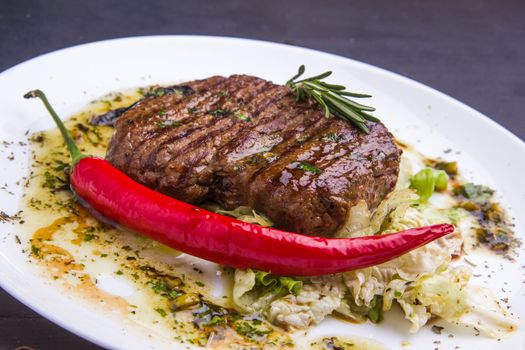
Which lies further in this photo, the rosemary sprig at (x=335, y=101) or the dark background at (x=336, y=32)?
the dark background at (x=336, y=32)

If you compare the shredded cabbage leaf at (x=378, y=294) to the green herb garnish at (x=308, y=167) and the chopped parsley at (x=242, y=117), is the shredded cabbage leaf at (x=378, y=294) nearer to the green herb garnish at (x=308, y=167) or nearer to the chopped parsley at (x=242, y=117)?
the green herb garnish at (x=308, y=167)

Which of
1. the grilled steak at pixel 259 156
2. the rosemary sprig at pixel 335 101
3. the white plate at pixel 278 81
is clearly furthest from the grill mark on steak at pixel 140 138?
the rosemary sprig at pixel 335 101

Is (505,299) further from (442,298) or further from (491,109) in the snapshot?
(491,109)

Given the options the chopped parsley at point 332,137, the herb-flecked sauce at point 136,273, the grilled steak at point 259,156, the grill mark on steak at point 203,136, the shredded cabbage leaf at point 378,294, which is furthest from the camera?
the chopped parsley at point 332,137

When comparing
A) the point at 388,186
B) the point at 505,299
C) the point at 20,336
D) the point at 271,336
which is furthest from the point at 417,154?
the point at 20,336

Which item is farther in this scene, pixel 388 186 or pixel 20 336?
pixel 388 186

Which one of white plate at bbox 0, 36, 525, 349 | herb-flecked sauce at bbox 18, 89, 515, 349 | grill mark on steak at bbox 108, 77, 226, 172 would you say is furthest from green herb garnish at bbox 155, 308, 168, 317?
grill mark on steak at bbox 108, 77, 226, 172

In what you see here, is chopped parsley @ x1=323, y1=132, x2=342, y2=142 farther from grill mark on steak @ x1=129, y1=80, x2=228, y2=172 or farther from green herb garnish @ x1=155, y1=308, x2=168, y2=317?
green herb garnish @ x1=155, y1=308, x2=168, y2=317
